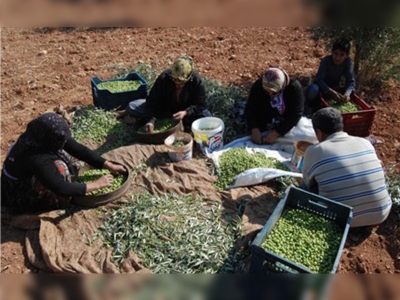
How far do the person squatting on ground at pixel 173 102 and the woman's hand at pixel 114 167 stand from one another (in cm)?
82

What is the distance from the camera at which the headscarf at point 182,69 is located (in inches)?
192

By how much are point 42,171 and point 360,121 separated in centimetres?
385

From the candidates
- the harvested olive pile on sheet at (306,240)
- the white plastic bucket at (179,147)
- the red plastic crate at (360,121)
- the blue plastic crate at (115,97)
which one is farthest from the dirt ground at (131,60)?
the white plastic bucket at (179,147)

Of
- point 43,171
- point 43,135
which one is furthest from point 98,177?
point 43,135

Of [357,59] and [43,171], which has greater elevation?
[357,59]

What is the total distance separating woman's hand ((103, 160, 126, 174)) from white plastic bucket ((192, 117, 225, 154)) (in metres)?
1.04

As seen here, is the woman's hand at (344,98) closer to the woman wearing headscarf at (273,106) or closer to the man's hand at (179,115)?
the woman wearing headscarf at (273,106)

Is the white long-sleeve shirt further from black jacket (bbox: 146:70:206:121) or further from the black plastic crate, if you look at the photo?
black jacket (bbox: 146:70:206:121)

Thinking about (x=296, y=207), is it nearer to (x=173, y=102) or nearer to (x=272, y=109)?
(x=272, y=109)

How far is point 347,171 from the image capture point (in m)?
3.59

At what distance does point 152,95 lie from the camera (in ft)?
17.3

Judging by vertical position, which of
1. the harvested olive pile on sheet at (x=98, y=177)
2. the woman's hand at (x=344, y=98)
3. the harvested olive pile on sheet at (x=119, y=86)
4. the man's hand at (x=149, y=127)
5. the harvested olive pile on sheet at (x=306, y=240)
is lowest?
the harvested olive pile on sheet at (x=98, y=177)

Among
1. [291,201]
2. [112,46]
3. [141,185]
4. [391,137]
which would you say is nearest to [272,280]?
[291,201]

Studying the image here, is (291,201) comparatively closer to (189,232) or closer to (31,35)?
(189,232)
